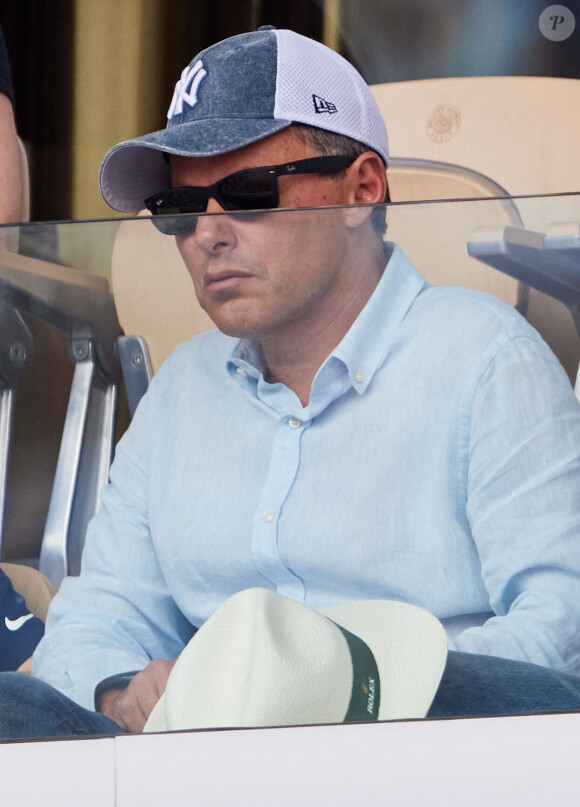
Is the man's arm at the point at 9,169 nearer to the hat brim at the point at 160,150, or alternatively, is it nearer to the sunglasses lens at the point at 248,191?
the hat brim at the point at 160,150

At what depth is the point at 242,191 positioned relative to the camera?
33.1 inches

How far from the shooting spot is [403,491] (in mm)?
629

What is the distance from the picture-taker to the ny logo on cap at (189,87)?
3.11 feet

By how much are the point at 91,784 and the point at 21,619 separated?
0.43 ft

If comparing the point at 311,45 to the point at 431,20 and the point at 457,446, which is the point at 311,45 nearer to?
the point at 457,446

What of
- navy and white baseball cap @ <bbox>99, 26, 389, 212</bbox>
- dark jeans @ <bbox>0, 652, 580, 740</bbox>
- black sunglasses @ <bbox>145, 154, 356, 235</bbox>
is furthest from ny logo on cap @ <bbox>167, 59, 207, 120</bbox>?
dark jeans @ <bbox>0, 652, 580, 740</bbox>

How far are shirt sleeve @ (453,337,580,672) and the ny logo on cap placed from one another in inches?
19.2

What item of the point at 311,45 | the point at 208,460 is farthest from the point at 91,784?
the point at 311,45

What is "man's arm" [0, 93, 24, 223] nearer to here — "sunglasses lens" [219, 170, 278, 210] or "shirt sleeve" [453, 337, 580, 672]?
"sunglasses lens" [219, 170, 278, 210]

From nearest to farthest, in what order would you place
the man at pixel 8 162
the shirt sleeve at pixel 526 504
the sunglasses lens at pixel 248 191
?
the shirt sleeve at pixel 526 504 < the sunglasses lens at pixel 248 191 < the man at pixel 8 162

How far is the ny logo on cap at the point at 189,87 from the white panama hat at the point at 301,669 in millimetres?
543

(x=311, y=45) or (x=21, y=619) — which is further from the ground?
(x=311, y=45)

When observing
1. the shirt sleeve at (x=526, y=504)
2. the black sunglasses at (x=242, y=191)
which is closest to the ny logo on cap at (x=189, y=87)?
the black sunglasses at (x=242, y=191)

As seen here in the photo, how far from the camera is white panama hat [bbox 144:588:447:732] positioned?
60 centimetres
